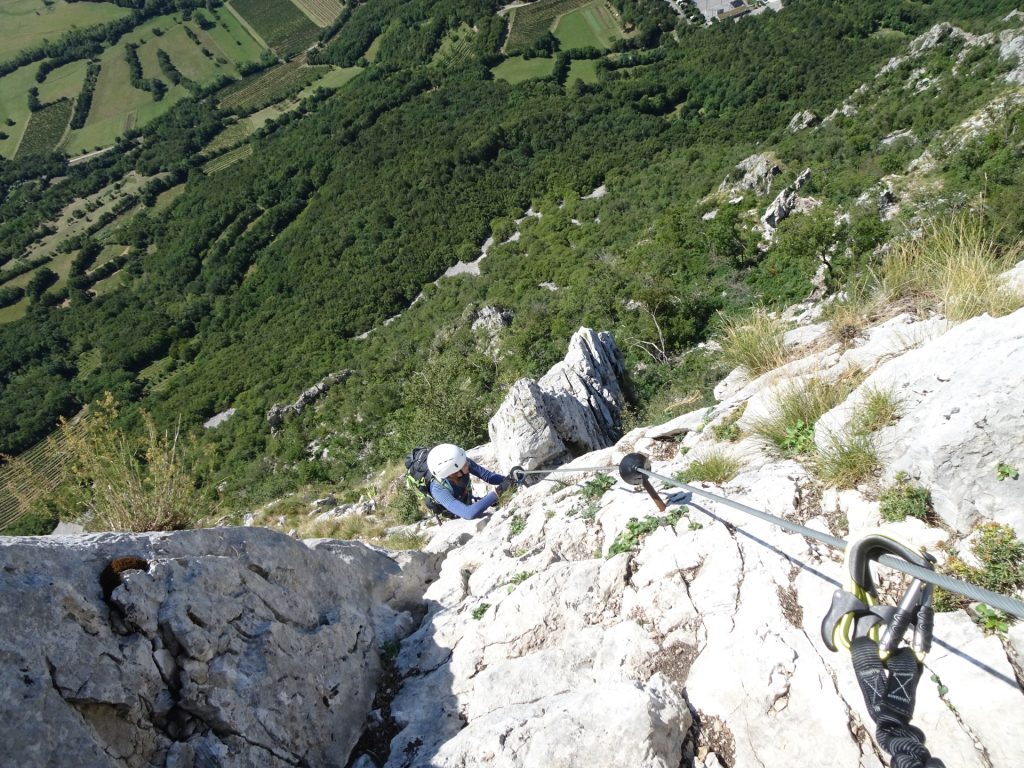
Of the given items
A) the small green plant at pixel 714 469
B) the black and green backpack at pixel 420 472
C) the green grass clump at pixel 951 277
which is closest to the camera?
the green grass clump at pixel 951 277

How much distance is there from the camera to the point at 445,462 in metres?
8.49

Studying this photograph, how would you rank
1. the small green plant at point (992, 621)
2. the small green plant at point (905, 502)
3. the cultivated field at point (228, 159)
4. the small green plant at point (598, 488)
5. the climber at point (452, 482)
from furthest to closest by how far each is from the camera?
the cultivated field at point (228, 159)
the climber at point (452, 482)
the small green plant at point (598, 488)
the small green plant at point (905, 502)
the small green plant at point (992, 621)

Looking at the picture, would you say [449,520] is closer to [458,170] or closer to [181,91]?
[458,170]

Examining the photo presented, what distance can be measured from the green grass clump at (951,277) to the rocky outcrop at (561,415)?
6.81m

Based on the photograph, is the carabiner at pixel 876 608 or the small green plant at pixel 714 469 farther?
the small green plant at pixel 714 469

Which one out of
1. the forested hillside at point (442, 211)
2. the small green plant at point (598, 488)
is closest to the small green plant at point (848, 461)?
the small green plant at point (598, 488)

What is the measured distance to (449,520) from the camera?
10.3m

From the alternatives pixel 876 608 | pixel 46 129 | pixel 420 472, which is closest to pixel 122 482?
pixel 420 472

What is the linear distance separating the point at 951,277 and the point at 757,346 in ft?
8.09

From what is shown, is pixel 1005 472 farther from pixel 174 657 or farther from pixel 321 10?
pixel 321 10

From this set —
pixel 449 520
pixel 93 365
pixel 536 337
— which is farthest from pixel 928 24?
pixel 93 365

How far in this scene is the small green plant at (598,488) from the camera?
6805mm

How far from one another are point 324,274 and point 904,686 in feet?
319

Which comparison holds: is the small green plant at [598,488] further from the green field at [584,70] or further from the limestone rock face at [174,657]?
the green field at [584,70]
